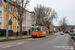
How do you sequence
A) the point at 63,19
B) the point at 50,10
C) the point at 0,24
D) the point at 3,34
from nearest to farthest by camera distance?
the point at 3,34 → the point at 0,24 → the point at 50,10 → the point at 63,19

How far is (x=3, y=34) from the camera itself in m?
27.9

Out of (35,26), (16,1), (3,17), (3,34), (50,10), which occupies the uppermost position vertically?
(50,10)

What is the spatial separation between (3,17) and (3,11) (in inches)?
63.7

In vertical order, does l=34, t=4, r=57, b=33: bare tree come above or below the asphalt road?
above

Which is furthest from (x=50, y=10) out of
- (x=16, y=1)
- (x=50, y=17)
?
(x=16, y=1)

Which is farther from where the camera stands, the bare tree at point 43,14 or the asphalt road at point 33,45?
the bare tree at point 43,14

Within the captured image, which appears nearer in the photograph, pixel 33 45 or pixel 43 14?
pixel 33 45

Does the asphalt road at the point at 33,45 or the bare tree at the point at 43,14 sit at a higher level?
the bare tree at the point at 43,14

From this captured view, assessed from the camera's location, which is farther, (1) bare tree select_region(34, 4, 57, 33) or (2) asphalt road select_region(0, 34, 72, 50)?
(1) bare tree select_region(34, 4, 57, 33)

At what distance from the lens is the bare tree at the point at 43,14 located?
1810 inches

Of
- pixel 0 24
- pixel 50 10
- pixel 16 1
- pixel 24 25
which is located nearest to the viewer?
pixel 16 1

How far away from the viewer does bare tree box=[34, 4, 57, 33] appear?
151ft

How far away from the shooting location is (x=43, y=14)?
49938mm

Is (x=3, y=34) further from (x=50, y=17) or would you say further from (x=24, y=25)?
(x=50, y=17)
